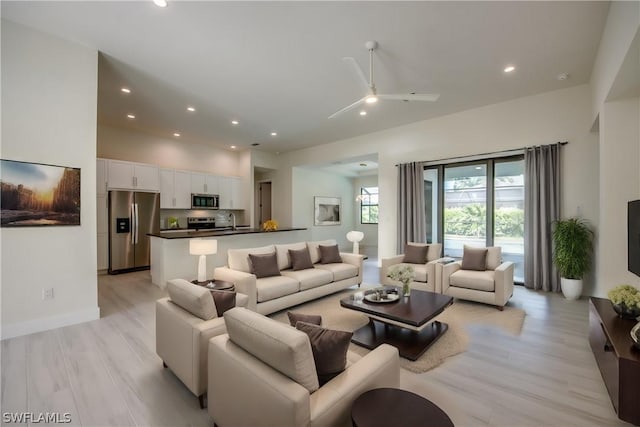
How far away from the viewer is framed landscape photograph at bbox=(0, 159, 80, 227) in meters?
3.00

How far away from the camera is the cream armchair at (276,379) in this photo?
125 cm

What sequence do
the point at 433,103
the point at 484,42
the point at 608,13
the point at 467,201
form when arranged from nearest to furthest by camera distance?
the point at 608,13 < the point at 484,42 < the point at 433,103 < the point at 467,201

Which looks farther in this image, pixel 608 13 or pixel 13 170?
pixel 13 170

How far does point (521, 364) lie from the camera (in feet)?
8.25

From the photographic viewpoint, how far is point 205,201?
7.82m

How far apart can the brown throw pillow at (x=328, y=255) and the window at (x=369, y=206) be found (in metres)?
5.97

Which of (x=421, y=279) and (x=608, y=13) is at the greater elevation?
(x=608, y=13)

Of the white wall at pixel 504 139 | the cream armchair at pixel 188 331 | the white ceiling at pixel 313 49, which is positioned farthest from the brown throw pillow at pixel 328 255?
the cream armchair at pixel 188 331

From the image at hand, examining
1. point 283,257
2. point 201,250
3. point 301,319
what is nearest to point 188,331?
point 301,319

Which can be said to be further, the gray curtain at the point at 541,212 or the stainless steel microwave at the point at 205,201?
the stainless steel microwave at the point at 205,201

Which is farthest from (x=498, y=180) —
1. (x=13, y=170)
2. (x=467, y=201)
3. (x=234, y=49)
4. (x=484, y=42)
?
(x=13, y=170)

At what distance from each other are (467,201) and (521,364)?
3.99 metres

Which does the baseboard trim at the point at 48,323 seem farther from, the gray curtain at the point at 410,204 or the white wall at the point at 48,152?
the gray curtain at the point at 410,204

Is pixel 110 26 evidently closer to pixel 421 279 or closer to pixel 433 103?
pixel 433 103
